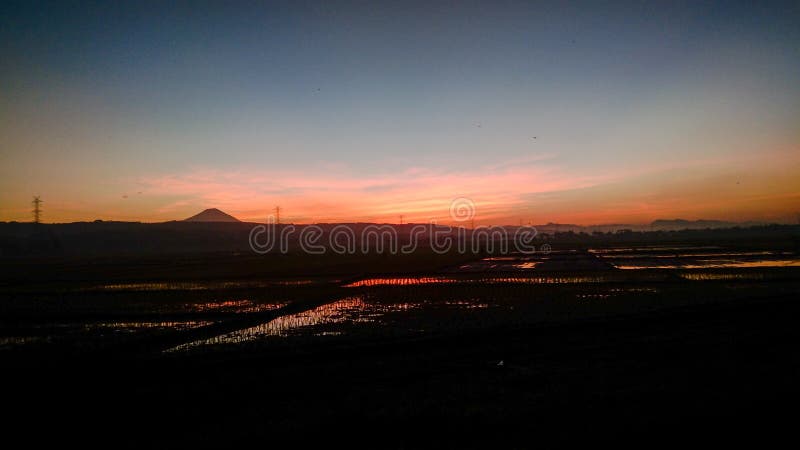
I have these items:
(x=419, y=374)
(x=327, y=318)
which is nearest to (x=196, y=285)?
(x=327, y=318)

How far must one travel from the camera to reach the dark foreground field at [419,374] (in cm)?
647

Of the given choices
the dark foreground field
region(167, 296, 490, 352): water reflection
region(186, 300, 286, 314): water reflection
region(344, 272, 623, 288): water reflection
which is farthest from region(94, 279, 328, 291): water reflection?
region(167, 296, 490, 352): water reflection

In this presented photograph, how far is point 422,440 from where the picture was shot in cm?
611

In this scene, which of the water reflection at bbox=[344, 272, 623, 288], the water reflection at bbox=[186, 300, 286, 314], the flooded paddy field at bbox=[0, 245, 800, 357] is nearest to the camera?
the flooded paddy field at bbox=[0, 245, 800, 357]

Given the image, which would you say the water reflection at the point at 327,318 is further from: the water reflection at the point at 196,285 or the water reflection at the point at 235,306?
the water reflection at the point at 196,285

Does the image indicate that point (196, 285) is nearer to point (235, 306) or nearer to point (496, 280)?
point (235, 306)

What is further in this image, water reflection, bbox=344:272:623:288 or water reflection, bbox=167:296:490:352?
water reflection, bbox=344:272:623:288

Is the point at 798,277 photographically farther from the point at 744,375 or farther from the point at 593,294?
the point at 744,375

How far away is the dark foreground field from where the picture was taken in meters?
6.47

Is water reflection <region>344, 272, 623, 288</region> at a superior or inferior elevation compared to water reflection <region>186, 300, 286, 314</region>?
superior

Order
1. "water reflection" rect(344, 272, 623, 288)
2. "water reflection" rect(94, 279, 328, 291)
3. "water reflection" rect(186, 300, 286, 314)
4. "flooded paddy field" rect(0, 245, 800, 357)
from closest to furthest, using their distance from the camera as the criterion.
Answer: "flooded paddy field" rect(0, 245, 800, 357) → "water reflection" rect(186, 300, 286, 314) → "water reflection" rect(344, 272, 623, 288) → "water reflection" rect(94, 279, 328, 291)

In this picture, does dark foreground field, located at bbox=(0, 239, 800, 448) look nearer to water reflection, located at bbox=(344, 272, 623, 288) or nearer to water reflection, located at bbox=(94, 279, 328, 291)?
water reflection, located at bbox=(344, 272, 623, 288)

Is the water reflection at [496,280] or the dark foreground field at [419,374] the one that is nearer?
the dark foreground field at [419,374]

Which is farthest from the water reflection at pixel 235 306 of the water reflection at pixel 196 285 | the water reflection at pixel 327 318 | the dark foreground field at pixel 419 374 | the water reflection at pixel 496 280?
the water reflection at pixel 496 280
